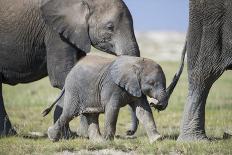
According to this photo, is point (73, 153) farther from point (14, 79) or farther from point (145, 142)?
point (14, 79)

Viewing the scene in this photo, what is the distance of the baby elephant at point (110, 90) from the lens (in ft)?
31.0

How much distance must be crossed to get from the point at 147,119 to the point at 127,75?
0.65 metres

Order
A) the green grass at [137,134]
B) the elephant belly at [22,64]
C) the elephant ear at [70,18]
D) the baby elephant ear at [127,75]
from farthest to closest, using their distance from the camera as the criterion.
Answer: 1. the elephant belly at [22,64]
2. the elephant ear at [70,18]
3. the baby elephant ear at [127,75]
4. the green grass at [137,134]

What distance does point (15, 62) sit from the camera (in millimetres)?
11312

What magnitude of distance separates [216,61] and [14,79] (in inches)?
138

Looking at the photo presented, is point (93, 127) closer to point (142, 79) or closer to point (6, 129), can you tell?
point (142, 79)

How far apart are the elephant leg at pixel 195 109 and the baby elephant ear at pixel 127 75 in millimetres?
932

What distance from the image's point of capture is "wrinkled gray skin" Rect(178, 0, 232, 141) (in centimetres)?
952

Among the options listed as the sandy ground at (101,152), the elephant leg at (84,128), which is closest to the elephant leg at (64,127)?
the elephant leg at (84,128)

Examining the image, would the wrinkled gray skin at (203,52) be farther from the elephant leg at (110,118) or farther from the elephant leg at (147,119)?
the elephant leg at (110,118)

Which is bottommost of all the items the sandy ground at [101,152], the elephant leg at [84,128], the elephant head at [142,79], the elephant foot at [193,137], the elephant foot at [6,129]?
the elephant foot at [6,129]

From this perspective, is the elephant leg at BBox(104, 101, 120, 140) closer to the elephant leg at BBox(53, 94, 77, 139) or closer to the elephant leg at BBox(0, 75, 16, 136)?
the elephant leg at BBox(53, 94, 77, 139)

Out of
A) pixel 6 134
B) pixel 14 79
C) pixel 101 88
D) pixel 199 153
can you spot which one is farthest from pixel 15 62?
pixel 199 153

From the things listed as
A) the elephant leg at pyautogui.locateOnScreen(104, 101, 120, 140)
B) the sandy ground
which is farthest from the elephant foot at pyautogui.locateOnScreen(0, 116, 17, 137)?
the sandy ground
